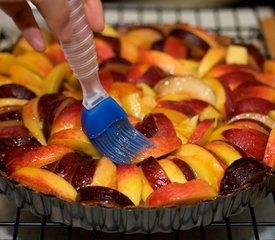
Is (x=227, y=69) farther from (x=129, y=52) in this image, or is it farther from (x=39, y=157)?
(x=39, y=157)

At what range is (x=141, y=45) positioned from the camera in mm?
→ 2037

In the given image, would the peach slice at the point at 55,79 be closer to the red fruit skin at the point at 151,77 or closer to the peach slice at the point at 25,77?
the peach slice at the point at 25,77

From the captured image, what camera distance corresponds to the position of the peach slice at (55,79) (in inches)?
69.7

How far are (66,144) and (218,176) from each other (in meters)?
0.36

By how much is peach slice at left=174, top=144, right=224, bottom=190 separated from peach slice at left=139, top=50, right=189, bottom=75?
434mm

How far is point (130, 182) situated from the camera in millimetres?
1421

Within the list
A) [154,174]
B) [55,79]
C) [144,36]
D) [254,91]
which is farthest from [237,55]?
[154,174]

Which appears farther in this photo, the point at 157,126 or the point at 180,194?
the point at 157,126

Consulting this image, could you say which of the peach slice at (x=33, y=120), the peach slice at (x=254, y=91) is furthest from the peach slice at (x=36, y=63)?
the peach slice at (x=254, y=91)

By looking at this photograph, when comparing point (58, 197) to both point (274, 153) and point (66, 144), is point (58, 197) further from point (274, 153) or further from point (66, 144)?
point (274, 153)

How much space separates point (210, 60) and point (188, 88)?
0.17 meters

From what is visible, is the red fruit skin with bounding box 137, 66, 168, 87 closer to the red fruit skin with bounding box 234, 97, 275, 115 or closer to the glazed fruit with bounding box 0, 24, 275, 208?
the glazed fruit with bounding box 0, 24, 275, 208

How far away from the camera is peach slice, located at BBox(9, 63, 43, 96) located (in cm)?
180

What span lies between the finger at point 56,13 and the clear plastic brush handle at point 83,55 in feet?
0.16
